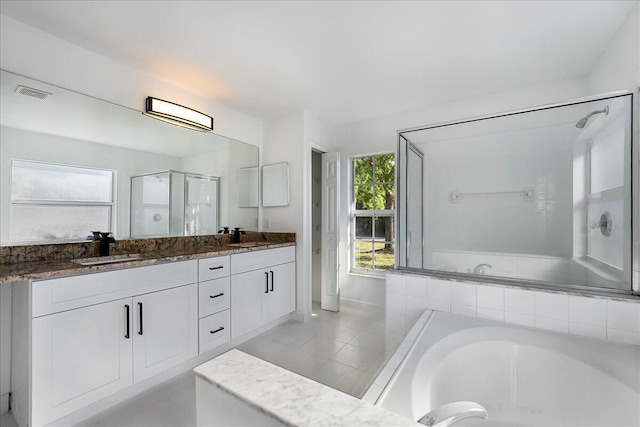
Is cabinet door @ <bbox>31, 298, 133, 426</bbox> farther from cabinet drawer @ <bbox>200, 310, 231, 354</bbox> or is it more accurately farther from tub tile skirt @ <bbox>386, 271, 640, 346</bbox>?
tub tile skirt @ <bbox>386, 271, 640, 346</bbox>

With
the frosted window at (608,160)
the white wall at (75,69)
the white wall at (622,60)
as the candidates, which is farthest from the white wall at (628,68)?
the white wall at (75,69)

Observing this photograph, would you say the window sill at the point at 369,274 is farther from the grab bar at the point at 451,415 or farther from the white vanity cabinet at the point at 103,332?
the grab bar at the point at 451,415

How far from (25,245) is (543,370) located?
3.05m

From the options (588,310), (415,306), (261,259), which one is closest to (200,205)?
(261,259)

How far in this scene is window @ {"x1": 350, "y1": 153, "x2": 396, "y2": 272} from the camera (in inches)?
141

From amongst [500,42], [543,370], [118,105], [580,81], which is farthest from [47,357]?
[580,81]

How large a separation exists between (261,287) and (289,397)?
2303 millimetres

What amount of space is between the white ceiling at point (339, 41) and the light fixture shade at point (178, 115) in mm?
245

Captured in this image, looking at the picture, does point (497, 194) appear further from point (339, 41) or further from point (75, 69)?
point (75, 69)

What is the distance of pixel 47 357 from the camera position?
1407mm

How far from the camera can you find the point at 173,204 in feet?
8.39

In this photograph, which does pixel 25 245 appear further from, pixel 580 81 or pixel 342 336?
pixel 580 81

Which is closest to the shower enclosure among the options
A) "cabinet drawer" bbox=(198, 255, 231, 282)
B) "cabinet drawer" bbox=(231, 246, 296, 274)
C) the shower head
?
the shower head

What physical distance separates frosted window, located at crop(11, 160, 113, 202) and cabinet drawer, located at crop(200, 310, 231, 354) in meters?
1.21
